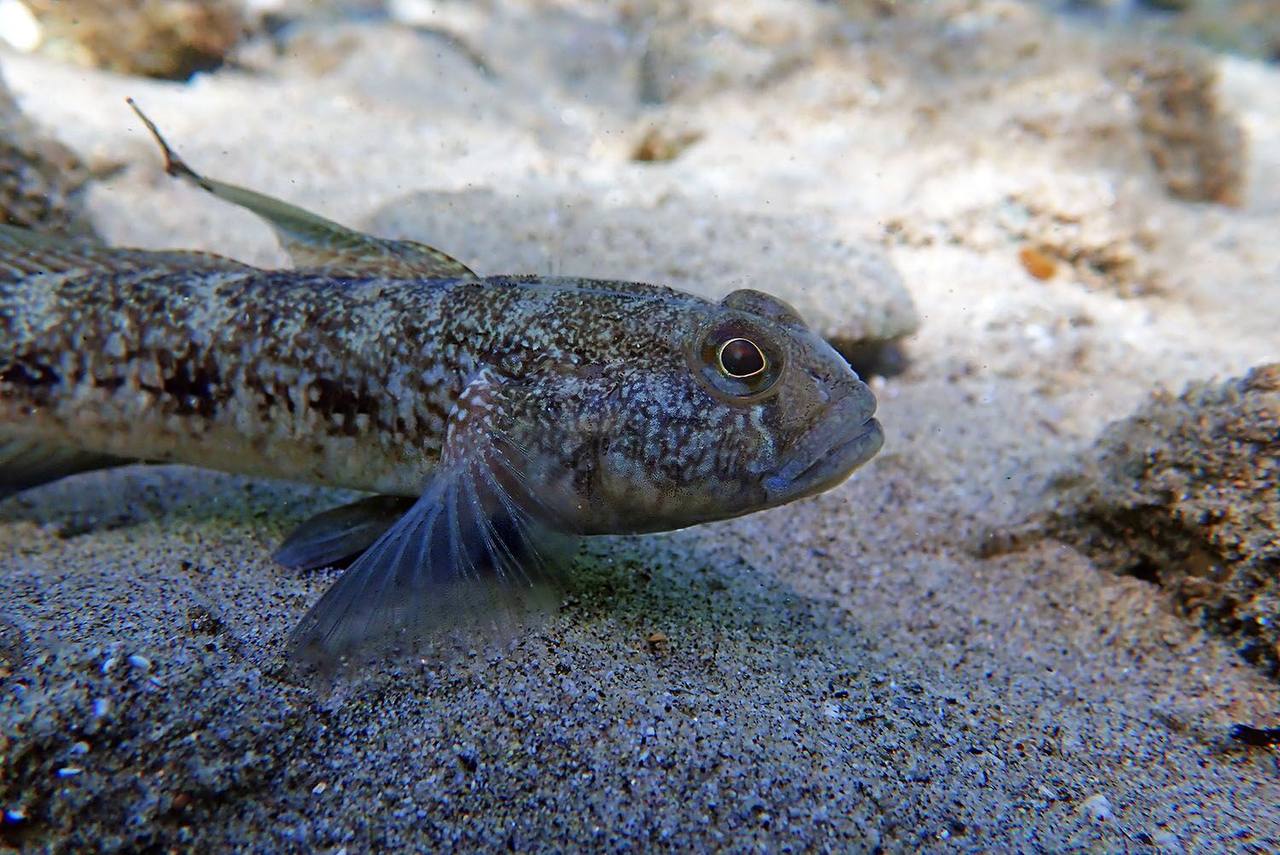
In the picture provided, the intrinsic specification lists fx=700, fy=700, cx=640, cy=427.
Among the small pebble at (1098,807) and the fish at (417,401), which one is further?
the fish at (417,401)

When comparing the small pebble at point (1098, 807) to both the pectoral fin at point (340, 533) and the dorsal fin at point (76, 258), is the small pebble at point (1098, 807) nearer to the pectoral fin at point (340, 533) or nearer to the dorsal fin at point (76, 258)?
the pectoral fin at point (340, 533)

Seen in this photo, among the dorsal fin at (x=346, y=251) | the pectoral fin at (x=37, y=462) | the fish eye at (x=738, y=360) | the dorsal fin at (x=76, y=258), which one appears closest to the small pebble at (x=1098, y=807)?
the fish eye at (x=738, y=360)

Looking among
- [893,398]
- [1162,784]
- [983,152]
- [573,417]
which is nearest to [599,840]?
[573,417]

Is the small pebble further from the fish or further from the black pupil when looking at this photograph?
the black pupil

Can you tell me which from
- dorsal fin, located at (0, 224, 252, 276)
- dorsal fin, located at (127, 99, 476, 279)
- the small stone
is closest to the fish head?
dorsal fin, located at (127, 99, 476, 279)

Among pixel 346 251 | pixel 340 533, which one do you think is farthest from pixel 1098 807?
pixel 346 251

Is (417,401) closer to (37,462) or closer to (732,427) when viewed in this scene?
(732,427)

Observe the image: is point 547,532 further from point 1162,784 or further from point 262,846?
point 1162,784
